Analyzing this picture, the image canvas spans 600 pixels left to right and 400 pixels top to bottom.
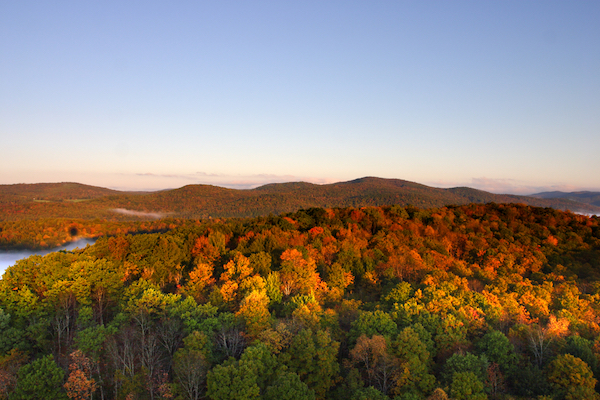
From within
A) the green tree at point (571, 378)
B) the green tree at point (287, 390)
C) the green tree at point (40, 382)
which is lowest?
the green tree at point (40, 382)

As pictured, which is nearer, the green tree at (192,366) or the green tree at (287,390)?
the green tree at (287,390)

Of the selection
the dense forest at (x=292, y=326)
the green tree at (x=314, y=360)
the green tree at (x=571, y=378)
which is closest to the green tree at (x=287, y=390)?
the dense forest at (x=292, y=326)

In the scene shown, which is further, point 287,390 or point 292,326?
point 292,326

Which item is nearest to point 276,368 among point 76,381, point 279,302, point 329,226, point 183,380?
point 183,380

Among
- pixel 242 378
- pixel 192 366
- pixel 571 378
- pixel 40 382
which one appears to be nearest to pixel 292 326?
pixel 242 378

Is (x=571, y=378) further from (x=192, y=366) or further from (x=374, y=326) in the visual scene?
(x=192, y=366)

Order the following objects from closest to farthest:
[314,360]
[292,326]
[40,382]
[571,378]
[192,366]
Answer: [571,378] → [192,366] → [40,382] → [314,360] → [292,326]

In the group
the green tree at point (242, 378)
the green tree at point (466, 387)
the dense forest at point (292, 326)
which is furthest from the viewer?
the dense forest at point (292, 326)

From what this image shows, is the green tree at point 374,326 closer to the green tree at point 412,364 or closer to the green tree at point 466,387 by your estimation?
the green tree at point 412,364

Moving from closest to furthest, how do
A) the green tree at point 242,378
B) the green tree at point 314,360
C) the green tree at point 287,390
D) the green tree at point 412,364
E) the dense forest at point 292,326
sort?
the green tree at point 287,390, the green tree at point 242,378, the green tree at point 412,364, the dense forest at point 292,326, the green tree at point 314,360

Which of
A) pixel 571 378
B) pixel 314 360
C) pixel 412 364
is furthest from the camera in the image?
pixel 314 360
